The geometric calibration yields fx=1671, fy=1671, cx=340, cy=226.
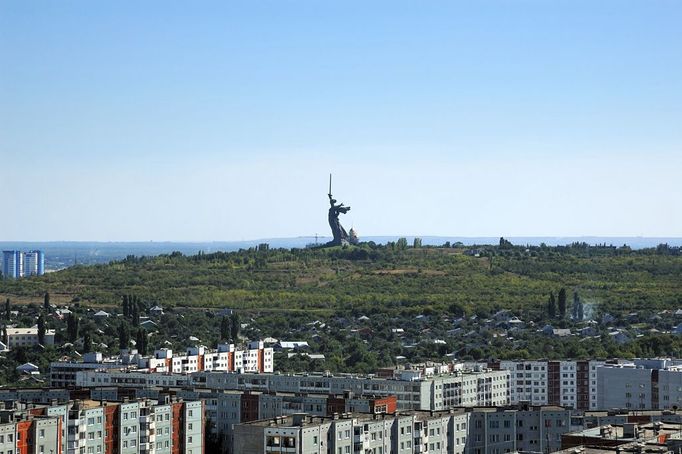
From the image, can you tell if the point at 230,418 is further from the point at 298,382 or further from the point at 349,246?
the point at 349,246

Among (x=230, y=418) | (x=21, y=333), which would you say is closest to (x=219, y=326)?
(x=21, y=333)

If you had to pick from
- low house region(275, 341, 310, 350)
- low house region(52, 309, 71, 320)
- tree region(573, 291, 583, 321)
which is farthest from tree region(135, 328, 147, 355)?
tree region(573, 291, 583, 321)

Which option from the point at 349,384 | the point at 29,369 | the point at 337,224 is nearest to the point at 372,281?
the point at 337,224

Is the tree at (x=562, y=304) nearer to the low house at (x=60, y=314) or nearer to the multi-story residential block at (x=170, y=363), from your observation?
the multi-story residential block at (x=170, y=363)

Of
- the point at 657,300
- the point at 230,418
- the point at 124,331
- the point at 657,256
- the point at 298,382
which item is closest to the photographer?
the point at 230,418

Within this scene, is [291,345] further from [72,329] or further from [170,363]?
[170,363]

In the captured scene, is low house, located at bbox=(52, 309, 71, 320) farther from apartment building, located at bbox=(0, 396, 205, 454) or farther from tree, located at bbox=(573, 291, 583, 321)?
apartment building, located at bbox=(0, 396, 205, 454)
